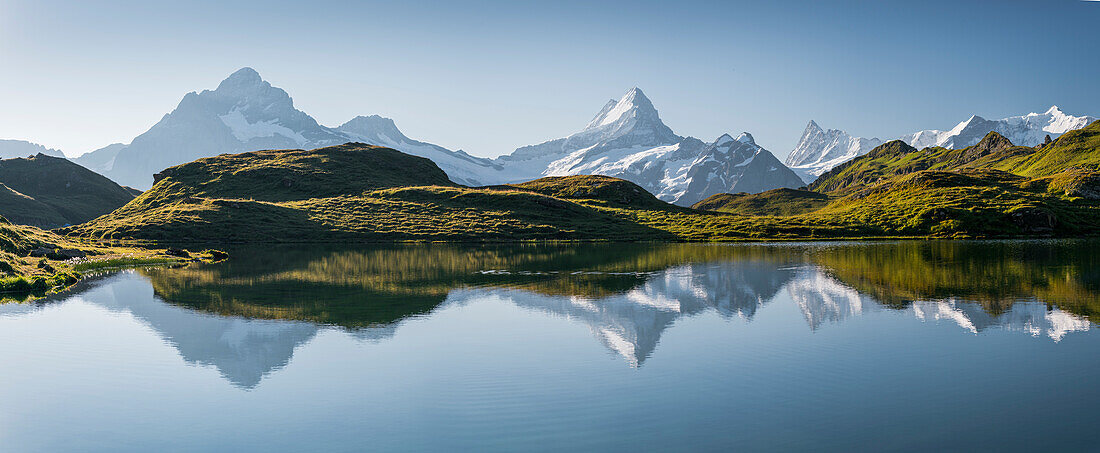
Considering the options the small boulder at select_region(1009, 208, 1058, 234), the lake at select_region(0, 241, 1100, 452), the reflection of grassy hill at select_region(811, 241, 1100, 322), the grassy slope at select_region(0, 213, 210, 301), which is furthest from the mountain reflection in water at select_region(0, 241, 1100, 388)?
the small boulder at select_region(1009, 208, 1058, 234)

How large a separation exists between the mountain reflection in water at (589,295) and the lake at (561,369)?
354mm

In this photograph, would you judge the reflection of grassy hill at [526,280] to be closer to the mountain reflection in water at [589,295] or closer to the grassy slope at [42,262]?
the mountain reflection in water at [589,295]

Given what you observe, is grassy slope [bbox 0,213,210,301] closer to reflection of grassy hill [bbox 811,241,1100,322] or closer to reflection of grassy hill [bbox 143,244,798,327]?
reflection of grassy hill [bbox 143,244,798,327]

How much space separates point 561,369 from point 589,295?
26604 mm

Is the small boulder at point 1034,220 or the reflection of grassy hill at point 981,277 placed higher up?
the small boulder at point 1034,220

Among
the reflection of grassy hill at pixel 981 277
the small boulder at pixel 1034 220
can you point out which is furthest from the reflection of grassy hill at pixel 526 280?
the small boulder at pixel 1034 220

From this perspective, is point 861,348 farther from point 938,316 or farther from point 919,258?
point 919,258

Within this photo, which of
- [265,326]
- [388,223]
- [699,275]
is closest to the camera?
[265,326]

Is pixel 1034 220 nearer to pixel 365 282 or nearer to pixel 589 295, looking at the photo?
pixel 589 295

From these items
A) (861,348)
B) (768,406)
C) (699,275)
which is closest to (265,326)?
(768,406)

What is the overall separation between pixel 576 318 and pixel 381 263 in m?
58.9

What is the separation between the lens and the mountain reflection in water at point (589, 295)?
3638 centimetres

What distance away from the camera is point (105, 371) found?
28.9 m

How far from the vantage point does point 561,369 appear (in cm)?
2780
